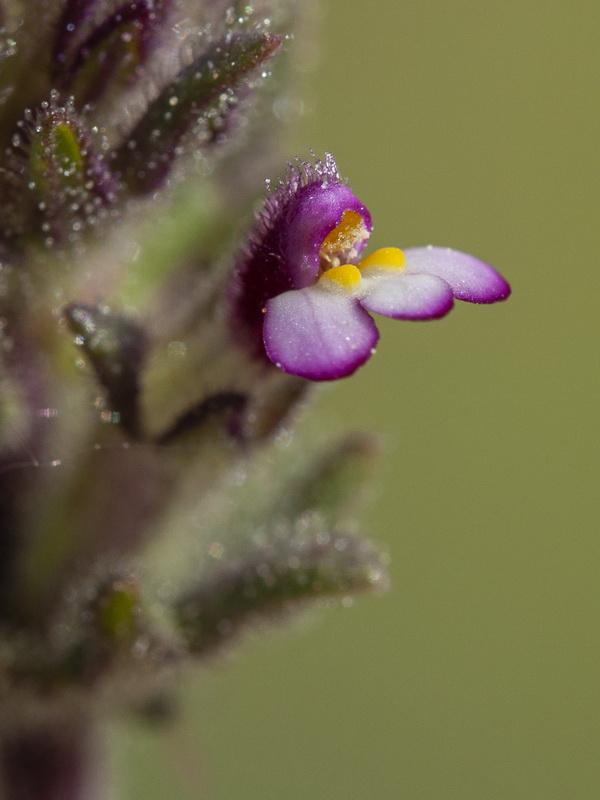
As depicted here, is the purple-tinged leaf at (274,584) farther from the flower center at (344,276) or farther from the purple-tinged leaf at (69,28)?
the purple-tinged leaf at (69,28)

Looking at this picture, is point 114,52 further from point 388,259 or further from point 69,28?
point 388,259

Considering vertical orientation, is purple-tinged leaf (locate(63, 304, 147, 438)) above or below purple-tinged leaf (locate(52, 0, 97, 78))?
below

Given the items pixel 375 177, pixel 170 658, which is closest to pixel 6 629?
pixel 170 658

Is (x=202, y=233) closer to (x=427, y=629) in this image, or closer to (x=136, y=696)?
(x=136, y=696)

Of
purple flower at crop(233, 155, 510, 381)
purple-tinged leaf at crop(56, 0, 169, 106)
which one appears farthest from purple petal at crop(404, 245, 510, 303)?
purple-tinged leaf at crop(56, 0, 169, 106)

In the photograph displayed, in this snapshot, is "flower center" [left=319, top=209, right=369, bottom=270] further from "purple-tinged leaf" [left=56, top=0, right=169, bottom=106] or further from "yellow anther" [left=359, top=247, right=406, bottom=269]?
"purple-tinged leaf" [left=56, top=0, right=169, bottom=106]
